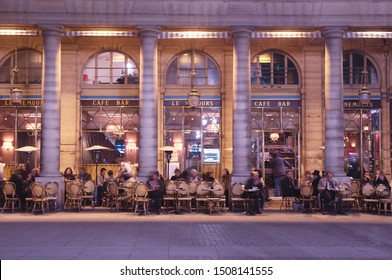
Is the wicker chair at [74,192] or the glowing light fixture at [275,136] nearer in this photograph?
the wicker chair at [74,192]

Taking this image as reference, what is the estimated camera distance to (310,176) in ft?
66.9

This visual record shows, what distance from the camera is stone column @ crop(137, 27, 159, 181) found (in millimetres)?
19578

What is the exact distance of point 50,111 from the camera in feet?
63.4

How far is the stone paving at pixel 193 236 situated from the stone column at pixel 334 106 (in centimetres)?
226

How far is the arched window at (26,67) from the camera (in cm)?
2367

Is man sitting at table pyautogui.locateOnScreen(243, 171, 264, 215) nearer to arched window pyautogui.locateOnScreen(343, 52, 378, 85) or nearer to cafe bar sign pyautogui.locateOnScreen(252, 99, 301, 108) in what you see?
cafe bar sign pyautogui.locateOnScreen(252, 99, 301, 108)

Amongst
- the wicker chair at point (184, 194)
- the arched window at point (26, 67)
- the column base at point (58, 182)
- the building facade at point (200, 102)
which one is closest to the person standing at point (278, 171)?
the building facade at point (200, 102)

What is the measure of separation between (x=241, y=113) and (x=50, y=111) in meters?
7.09

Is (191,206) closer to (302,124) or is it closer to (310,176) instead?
(310,176)

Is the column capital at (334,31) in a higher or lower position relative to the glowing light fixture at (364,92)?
higher

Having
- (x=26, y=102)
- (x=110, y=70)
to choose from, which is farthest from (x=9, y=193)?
(x=110, y=70)

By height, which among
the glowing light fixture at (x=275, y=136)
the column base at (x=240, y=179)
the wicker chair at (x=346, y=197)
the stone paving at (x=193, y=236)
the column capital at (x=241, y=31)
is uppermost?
the column capital at (x=241, y=31)

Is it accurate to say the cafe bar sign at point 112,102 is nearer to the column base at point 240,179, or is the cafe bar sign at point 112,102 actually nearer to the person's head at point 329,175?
the column base at point 240,179
